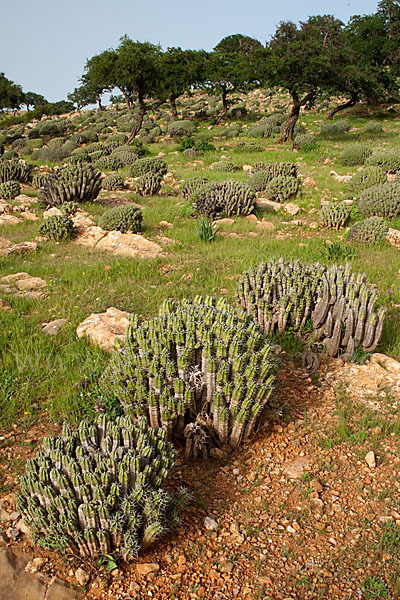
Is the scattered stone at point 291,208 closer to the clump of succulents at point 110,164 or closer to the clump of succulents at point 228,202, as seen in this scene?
the clump of succulents at point 228,202

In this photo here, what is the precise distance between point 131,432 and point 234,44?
7126 centimetres

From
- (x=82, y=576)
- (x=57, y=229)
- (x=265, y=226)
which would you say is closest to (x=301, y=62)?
(x=265, y=226)

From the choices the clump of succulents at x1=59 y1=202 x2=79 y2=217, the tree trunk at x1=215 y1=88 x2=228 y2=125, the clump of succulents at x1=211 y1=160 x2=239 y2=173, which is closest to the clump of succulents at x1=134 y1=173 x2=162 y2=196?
the clump of succulents at x1=59 y1=202 x2=79 y2=217

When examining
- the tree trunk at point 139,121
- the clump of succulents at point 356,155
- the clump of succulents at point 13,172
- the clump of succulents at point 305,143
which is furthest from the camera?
the tree trunk at point 139,121

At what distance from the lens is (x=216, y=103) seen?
143 ft

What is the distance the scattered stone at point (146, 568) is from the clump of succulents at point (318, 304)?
118 inches

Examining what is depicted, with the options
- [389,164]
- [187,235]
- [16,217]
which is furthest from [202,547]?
[389,164]

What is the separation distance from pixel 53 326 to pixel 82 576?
130 inches

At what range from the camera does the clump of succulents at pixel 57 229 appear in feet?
30.9

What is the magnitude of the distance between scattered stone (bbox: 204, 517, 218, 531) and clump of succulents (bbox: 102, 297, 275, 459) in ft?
2.01

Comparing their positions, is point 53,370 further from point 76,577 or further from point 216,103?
point 216,103

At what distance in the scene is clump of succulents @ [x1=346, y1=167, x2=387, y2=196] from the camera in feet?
43.0

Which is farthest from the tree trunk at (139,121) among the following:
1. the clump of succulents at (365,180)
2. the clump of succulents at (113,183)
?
the clump of succulents at (365,180)

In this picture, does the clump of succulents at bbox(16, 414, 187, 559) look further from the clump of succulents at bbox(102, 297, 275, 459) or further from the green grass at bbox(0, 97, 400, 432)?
the green grass at bbox(0, 97, 400, 432)
